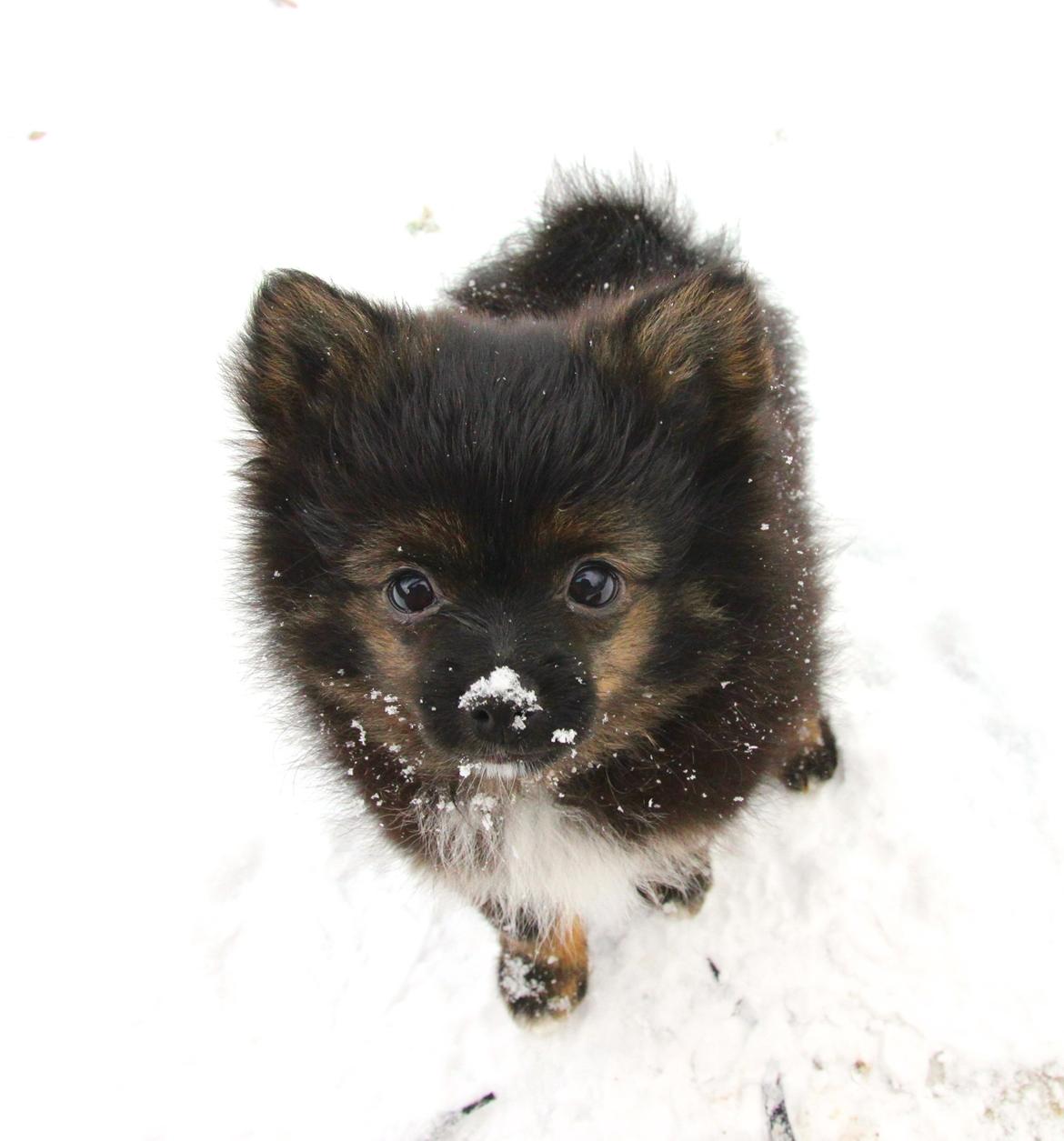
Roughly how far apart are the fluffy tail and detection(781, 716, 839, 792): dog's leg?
1870mm

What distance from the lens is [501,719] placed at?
2113 mm

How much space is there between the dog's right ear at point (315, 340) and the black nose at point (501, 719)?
843mm

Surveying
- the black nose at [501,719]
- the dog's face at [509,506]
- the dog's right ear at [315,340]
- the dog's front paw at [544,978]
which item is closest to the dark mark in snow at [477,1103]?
the dog's front paw at [544,978]

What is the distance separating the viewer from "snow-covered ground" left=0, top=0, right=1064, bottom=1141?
3.27 meters

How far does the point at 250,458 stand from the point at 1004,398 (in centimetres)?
383

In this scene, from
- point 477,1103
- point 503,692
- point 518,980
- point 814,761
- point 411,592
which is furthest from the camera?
point 814,761

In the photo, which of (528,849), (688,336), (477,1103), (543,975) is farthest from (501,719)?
(477,1103)

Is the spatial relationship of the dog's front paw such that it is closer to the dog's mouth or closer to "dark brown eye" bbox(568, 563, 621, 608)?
the dog's mouth

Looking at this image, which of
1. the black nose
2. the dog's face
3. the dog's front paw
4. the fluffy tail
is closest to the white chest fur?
the dog's face

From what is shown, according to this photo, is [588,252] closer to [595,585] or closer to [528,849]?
[595,585]

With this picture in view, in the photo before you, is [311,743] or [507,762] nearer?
[507,762]

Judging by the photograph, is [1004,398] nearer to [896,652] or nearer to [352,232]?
[896,652]

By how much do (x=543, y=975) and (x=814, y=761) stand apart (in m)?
1.32

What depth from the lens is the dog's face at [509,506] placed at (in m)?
2.17
